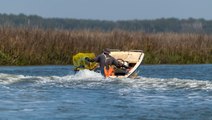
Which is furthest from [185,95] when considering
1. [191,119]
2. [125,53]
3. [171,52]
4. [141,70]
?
[171,52]

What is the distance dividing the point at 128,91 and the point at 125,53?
27.3 ft

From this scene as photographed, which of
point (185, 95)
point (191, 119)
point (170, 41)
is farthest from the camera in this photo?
point (170, 41)

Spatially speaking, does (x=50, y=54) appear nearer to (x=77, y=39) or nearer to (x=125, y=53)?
(x=77, y=39)

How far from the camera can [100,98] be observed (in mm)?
22625

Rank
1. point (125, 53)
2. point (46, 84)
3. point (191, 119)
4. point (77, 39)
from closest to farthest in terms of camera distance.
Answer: point (191, 119)
point (46, 84)
point (125, 53)
point (77, 39)

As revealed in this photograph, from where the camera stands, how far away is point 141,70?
3712 cm

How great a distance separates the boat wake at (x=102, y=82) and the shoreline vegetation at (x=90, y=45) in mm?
8737

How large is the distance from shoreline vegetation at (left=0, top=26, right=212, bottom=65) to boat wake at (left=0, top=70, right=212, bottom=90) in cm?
874

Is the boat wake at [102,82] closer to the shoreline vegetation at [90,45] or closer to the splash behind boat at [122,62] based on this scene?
the splash behind boat at [122,62]

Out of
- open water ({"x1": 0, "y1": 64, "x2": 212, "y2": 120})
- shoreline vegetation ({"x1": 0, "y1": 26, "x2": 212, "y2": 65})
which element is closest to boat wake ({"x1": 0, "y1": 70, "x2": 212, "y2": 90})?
open water ({"x1": 0, "y1": 64, "x2": 212, "y2": 120})

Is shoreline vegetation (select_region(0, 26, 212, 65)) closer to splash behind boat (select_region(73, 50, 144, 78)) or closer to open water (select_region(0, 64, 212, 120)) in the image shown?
splash behind boat (select_region(73, 50, 144, 78))

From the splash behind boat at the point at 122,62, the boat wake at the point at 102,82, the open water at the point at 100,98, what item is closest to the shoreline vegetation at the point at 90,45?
the splash behind boat at the point at 122,62

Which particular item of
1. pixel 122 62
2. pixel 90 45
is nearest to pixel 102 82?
pixel 122 62

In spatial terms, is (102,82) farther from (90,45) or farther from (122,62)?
(90,45)
